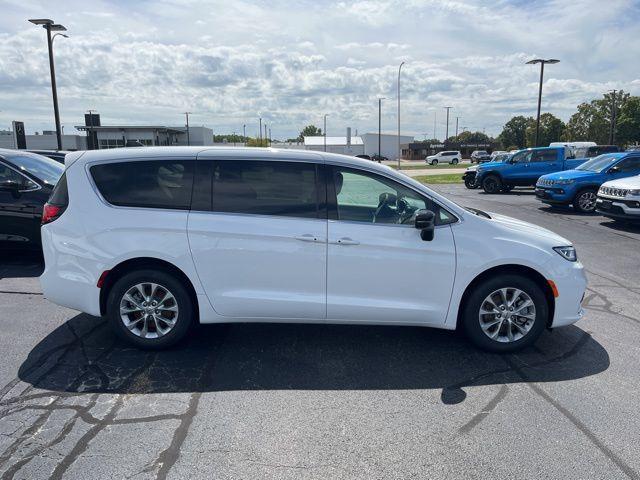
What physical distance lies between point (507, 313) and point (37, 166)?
23.9 feet

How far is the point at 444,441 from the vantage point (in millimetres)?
3004

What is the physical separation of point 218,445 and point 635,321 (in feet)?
14.8

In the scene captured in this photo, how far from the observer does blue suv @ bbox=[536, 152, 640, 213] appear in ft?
43.6

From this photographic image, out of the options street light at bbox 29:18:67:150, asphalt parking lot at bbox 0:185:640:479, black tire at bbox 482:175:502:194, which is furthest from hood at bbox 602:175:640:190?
street light at bbox 29:18:67:150

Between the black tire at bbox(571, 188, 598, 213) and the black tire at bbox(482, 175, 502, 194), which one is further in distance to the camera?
the black tire at bbox(482, 175, 502, 194)

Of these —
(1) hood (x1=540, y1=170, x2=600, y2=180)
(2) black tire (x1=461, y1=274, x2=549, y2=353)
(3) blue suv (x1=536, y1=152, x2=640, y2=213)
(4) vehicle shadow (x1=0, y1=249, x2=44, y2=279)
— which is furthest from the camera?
(1) hood (x1=540, y1=170, x2=600, y2=180)

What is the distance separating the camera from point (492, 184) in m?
20.1

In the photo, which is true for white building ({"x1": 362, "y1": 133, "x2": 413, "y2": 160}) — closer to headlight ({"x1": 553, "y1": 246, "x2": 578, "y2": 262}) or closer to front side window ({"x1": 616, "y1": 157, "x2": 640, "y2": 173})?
front side window ({"x1": 616, "y1": 157, "x2": 640, "y2": 173})

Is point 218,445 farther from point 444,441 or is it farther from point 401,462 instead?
point 444,441

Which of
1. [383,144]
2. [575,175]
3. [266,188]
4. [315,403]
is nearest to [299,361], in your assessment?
[315,403]

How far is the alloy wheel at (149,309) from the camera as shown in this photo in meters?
4.19

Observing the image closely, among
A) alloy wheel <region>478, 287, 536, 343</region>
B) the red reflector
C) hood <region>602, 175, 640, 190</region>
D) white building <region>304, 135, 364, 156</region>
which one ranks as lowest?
alloy wheel <region>478, 287, 536, 343</region>

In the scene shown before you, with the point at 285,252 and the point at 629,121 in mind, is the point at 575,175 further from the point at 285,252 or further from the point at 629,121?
the point at 629,121

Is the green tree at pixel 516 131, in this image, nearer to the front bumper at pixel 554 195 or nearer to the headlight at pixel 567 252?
the front bumper at pixel 554 195
